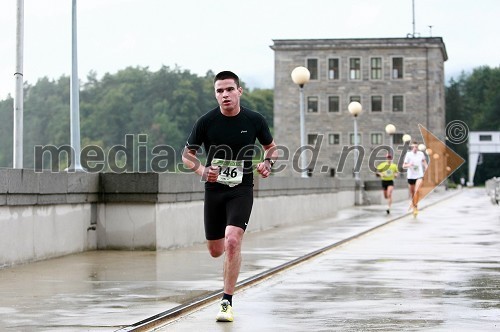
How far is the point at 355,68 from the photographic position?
383 ft

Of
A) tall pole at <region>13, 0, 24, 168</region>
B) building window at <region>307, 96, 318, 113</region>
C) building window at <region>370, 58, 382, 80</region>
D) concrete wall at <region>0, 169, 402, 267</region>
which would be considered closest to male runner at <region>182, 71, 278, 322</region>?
concrete wall at <region>0, 169, 402, 267</region>

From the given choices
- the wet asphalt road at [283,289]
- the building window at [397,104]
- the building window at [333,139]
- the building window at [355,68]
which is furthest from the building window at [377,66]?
the wet asphalt road at [283,289]

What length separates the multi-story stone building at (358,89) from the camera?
116 m

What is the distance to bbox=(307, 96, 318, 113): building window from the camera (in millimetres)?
116812

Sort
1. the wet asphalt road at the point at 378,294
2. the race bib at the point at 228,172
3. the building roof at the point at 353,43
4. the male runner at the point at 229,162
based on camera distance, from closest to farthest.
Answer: the wet asphalt road at the point at 378,294, the male runner at the point at 229,162, the race bib at the point at 228,172, the building roof at the point at 353,43

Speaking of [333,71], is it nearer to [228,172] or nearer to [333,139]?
[333,139]

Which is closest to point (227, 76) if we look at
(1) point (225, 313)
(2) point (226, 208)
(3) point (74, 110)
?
(2) point (226, 208)

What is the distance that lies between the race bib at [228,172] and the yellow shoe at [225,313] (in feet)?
3.42

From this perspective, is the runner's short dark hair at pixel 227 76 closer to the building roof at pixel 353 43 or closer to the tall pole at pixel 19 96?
the tall pole at pixel 19 96

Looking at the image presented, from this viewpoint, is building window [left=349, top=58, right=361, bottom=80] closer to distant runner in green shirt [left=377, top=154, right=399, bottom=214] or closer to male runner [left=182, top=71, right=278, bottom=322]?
distant runner in green shirt [left=377, top=154, right=399, bottom=214]

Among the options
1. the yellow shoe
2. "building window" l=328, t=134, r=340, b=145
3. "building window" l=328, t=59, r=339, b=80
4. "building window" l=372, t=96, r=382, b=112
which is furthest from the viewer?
"building window" l=328, t=134, r=340, b=145

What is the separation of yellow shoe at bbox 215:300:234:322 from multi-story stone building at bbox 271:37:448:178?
106 metres

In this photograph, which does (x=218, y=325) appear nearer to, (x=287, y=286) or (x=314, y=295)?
(x=314, y=295)

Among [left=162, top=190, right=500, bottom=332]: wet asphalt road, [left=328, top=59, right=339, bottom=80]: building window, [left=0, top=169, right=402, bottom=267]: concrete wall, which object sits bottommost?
[left=162, top=190, right=500, bottom=332]: wet asphalt road
